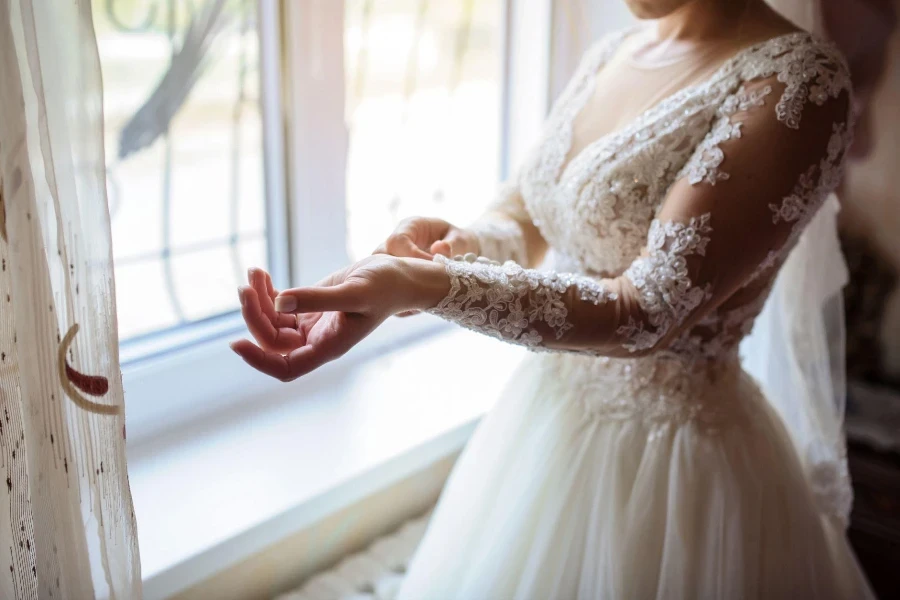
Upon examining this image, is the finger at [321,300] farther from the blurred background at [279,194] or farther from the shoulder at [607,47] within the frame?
the shoulder at [607,47]

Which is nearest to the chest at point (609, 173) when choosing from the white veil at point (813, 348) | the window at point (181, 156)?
the white veil at point (813, 348)

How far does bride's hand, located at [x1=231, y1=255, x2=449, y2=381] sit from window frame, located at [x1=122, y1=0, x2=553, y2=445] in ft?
1.54

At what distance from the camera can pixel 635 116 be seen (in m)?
1.01

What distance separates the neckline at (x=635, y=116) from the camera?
92 centimetres

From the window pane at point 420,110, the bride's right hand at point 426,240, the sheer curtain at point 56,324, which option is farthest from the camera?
the window pane at point 420,110

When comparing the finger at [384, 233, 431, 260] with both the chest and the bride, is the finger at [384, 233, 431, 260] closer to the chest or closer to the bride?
the bride

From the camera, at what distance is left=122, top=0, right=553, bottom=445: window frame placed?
1.21 metres

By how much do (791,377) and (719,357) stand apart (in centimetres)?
37

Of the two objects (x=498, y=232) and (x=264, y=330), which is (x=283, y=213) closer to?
(x=498, y=232)

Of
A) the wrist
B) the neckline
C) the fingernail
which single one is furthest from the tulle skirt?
the fingernail

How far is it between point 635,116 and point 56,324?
672mm

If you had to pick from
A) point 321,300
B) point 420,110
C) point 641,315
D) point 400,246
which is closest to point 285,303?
point 321,300

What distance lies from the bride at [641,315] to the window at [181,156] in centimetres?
42

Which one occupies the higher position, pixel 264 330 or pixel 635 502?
pixel 264 330
